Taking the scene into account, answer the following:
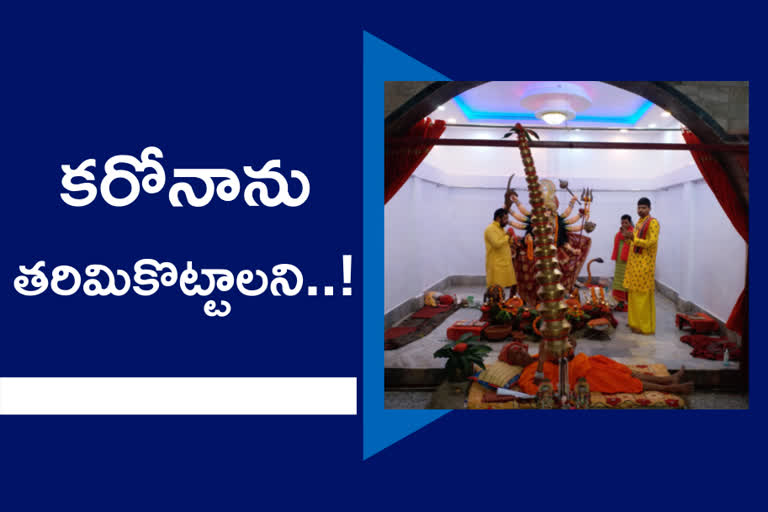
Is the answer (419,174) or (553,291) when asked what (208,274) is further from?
(419,174)

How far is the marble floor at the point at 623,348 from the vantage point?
4066 millimetres

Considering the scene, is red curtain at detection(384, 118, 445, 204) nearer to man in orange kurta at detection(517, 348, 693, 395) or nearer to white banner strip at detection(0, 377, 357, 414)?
white banner strip at detection(0, 377, 357, 414)

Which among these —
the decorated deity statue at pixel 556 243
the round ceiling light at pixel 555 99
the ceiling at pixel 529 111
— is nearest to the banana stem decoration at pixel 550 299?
the decorated deity statue at pixel 556 243

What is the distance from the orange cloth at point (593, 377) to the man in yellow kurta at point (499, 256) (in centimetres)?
220

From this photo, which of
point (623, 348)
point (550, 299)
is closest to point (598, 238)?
point (623, 348)

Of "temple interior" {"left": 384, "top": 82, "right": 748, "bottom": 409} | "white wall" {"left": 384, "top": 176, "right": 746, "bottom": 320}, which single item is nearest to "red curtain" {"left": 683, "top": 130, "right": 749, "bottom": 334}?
"temple interior" {"left": 384, "top": 82, "right": 748, "bottom": 409}

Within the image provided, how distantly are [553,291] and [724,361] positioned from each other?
2.02 m

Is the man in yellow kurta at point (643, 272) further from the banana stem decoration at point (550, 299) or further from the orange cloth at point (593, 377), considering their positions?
the banana stem decoration at point (550, 299)

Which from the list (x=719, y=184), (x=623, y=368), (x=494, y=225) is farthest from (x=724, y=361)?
(x=494, y=225)

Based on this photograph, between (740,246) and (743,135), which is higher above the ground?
(743,135)

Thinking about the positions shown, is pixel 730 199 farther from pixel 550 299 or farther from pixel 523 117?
pixel 523 117

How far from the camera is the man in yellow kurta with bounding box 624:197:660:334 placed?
5.18 meters

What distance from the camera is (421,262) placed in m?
6.45

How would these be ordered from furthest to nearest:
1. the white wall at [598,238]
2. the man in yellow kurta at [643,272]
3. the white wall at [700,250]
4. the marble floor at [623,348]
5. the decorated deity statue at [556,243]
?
the decorated deity statue at [556,243] < the white wall at [598,238] < the man in yellow kurta at [643,272] < the white wall at [700,250] < the marble floor at [623,348]
